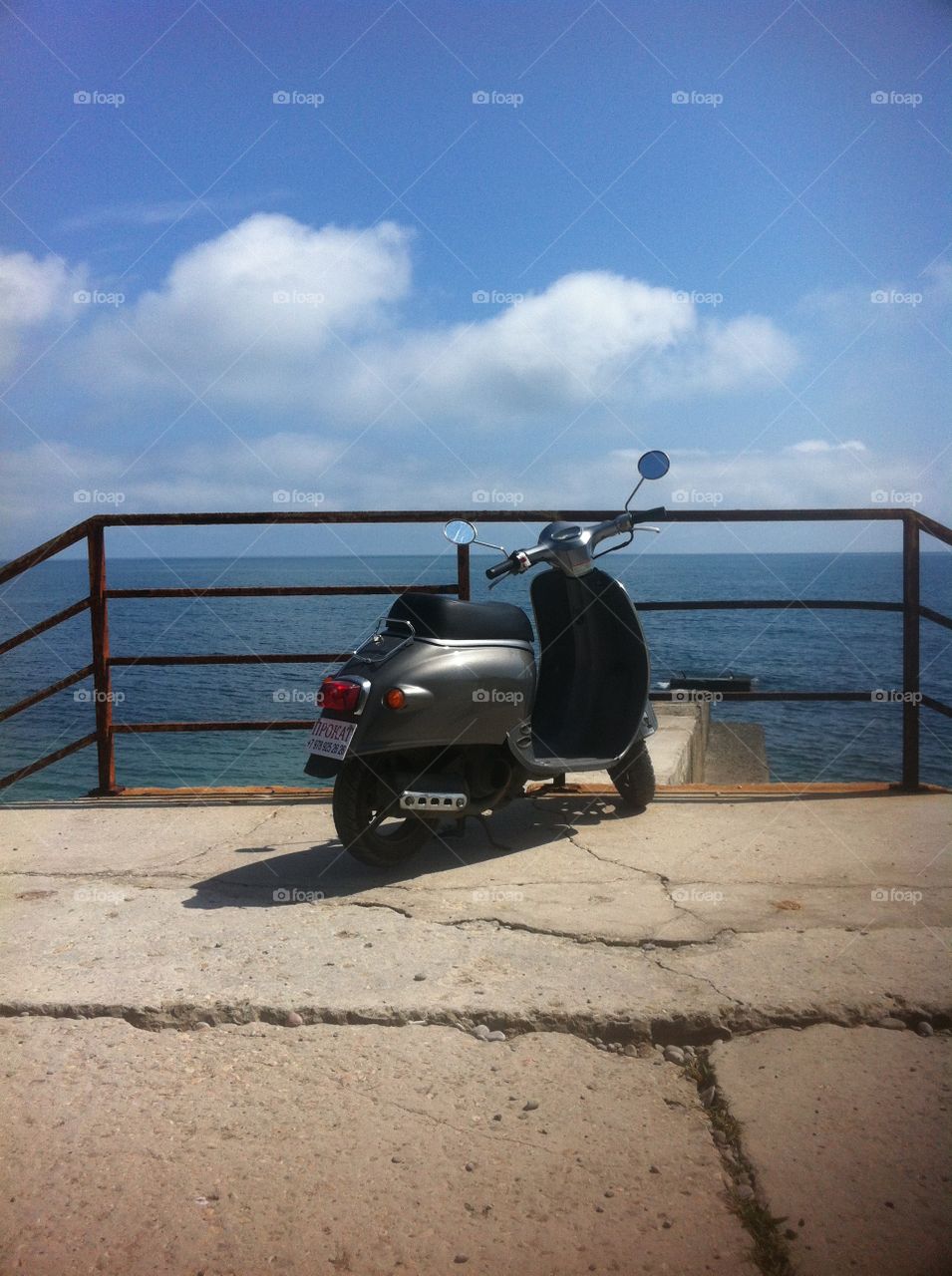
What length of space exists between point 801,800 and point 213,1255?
3.58m

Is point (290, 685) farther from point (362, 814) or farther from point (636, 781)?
point (362, 814)

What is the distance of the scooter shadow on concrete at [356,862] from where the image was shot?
3.40 meters

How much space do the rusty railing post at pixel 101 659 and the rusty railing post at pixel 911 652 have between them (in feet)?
12.3

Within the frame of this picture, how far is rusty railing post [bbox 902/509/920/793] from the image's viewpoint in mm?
4879

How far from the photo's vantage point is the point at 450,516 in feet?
16.1

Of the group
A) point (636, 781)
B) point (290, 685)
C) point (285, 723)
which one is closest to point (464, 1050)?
point (636, 781)

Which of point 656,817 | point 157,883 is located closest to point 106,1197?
point 157,883

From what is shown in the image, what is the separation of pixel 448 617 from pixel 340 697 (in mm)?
503

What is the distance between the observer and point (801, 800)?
15.5ft

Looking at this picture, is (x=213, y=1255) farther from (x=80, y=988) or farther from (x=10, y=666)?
(x=10, y=666)

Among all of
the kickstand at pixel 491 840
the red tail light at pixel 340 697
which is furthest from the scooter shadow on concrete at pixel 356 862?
the red tail light at pixel 340 697

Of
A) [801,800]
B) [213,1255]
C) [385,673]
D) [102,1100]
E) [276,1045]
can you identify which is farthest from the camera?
[801,800]

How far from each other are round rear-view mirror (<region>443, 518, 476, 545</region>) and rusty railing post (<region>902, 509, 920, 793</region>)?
209 cm

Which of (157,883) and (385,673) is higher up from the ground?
(385,673)
